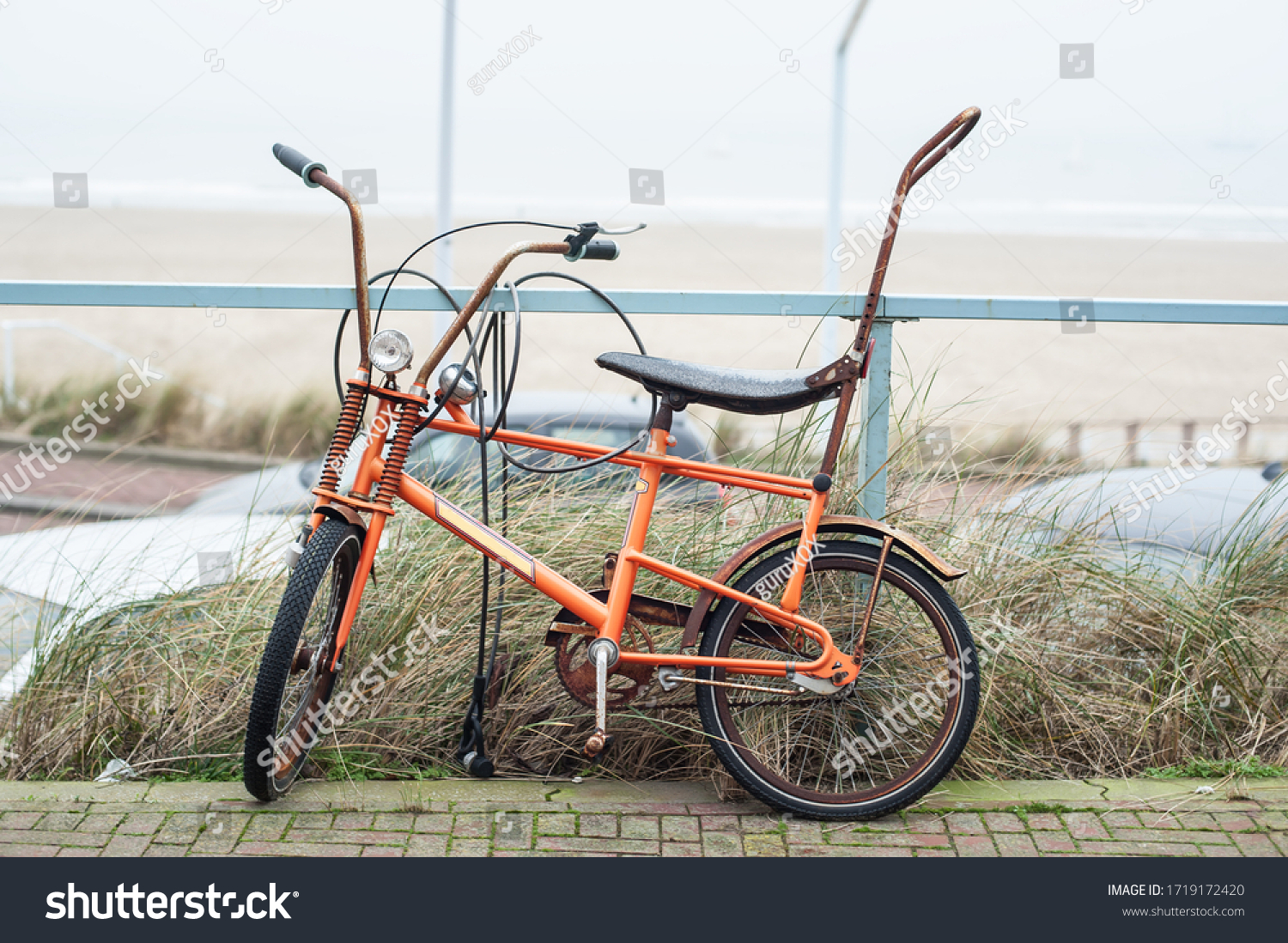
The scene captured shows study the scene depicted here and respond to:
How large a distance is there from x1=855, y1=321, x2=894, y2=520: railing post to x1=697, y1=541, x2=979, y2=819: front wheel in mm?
233

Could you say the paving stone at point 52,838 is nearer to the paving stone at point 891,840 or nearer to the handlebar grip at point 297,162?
the handlebar grip at point 297,162

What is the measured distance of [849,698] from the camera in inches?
120

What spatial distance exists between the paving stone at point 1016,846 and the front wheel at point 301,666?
1.53 m

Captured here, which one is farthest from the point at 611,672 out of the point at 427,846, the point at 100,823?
the point at 100,823

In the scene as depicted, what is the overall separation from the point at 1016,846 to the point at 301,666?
1773mm

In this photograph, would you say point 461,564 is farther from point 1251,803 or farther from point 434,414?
point 1251,803

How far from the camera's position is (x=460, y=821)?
2.80 metres

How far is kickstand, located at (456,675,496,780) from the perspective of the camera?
9.81 feet

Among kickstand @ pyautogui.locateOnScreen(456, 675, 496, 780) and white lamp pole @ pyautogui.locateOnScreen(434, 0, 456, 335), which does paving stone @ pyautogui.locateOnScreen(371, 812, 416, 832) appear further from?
white lamp pole @ pyautogui.locateOnScreen(434, 0, 456, 335)

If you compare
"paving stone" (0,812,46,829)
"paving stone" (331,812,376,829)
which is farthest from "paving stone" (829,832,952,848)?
"paving stone" (0,812,46,829)

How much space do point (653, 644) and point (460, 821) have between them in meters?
0.64

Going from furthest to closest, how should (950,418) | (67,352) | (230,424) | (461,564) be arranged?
(67,352), (230,424), (950,418), (461,564)

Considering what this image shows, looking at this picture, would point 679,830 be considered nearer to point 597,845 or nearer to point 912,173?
point 597,845

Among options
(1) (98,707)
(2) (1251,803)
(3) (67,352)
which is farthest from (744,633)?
(3) (67,352)
